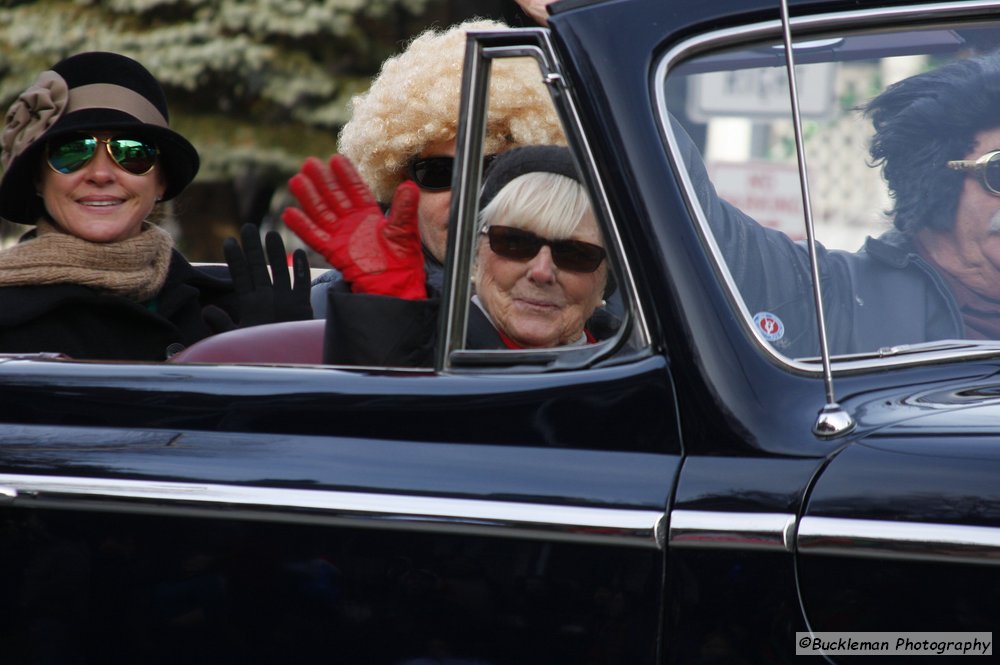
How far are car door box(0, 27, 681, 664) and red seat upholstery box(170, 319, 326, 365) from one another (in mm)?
427

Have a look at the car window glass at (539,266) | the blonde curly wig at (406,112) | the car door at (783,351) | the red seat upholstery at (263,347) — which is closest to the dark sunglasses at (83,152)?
the blonde curly wig at (406,112)

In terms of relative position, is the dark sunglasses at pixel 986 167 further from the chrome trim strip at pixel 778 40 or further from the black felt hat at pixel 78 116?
the black felt hat at pixel 78 116

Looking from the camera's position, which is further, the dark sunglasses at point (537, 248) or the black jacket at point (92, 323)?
the black jacket at point (92, 323)

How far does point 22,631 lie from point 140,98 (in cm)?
173

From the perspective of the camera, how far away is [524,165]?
2.26 m

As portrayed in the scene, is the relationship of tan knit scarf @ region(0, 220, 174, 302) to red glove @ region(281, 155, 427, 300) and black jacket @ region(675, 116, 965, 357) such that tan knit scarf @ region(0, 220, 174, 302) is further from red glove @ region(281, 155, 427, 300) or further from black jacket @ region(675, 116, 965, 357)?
black jacket @ region(675, 116, 965, 357)

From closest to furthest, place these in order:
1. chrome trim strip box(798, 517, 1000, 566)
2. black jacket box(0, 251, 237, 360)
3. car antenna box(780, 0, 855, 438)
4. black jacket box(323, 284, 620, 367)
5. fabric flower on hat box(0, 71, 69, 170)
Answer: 1. chrome trim strip box(798, 517, 1000, 566)
2. car antenna box(780, 0, 855, 438)
3. black jacket box(323, 284, 620, 367)
4. black jacket box(0, 251, 237, 360)
5. fabric flower on hat box(0, 71, 69, 170)

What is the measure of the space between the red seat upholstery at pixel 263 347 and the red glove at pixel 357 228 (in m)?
0.14

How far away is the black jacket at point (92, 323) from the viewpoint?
3.06 metres

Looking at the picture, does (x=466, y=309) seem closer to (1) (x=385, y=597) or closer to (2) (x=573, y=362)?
(2) (x=573, y=362)

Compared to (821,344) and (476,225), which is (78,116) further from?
(821,344)

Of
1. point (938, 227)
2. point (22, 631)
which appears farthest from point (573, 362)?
point (22, 631)

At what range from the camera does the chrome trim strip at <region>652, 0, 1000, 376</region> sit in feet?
6.34

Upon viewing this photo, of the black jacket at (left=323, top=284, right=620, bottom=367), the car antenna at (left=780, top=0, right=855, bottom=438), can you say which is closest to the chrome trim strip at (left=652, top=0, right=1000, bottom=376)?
the car antenna at (left=780, top=0, right=855, bottom=438)
